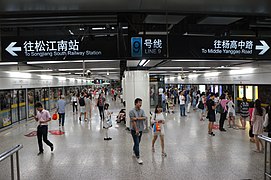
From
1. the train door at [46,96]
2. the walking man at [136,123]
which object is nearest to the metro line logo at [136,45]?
the walking man at [136,123]

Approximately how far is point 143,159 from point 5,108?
30.6 feet

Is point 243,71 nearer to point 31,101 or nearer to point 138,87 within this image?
point 138,87

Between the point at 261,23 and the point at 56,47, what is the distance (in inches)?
286

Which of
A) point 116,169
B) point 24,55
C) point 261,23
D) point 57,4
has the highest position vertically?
point 261,23

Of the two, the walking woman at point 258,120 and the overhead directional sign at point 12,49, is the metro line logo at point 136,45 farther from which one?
the walking woman at point 258,120

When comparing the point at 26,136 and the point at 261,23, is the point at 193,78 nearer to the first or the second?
the point at 261,23

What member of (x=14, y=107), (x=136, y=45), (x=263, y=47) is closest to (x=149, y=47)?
(x=136, y=45)

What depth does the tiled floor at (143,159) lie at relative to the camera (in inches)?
205

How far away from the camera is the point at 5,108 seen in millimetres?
11820

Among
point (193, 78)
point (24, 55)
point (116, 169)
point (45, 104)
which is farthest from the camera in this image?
point (193, 78)

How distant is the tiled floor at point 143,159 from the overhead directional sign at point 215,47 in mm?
2782

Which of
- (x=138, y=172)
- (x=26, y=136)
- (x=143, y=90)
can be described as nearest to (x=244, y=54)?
(x=138, y=172)

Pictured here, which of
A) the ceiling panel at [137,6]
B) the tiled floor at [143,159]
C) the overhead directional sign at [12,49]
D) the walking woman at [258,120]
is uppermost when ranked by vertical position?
the ceiling panel at [137,6]

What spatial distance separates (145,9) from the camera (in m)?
5.02
